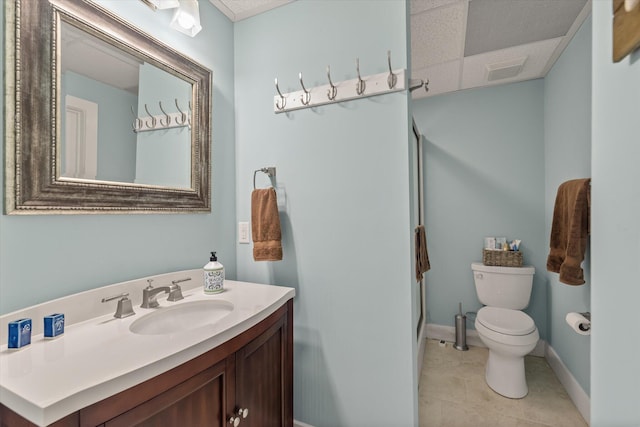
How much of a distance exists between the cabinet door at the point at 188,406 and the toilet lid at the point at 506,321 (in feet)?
5.88

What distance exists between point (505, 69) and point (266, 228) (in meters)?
2.31

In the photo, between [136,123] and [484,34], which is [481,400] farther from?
[136,123]

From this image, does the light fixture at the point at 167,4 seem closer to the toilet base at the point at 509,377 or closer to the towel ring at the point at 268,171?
the towel ring at the point at 268,171

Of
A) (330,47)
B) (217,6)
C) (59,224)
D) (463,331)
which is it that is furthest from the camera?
(463,331)

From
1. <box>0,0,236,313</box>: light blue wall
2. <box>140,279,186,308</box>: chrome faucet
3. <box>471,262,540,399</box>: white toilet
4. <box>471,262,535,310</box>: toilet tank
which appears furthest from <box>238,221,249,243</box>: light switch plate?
<box>471,262,535,310</box>: toilet tank

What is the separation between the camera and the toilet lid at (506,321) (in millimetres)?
1747

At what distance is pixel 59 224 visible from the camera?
2.97 ft

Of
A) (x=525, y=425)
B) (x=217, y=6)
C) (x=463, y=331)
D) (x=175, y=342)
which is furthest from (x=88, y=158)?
(x=463, y=331)

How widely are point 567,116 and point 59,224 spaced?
2840 mm

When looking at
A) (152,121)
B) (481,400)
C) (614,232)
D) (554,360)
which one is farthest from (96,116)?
(554,360)

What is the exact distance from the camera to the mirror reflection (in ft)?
3.07

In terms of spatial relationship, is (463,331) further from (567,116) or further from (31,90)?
(31,90)

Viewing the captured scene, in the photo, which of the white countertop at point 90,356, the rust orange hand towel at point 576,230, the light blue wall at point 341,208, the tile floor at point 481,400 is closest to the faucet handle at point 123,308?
the white countertop at point 90,356

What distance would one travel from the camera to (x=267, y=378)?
41.2 inches
